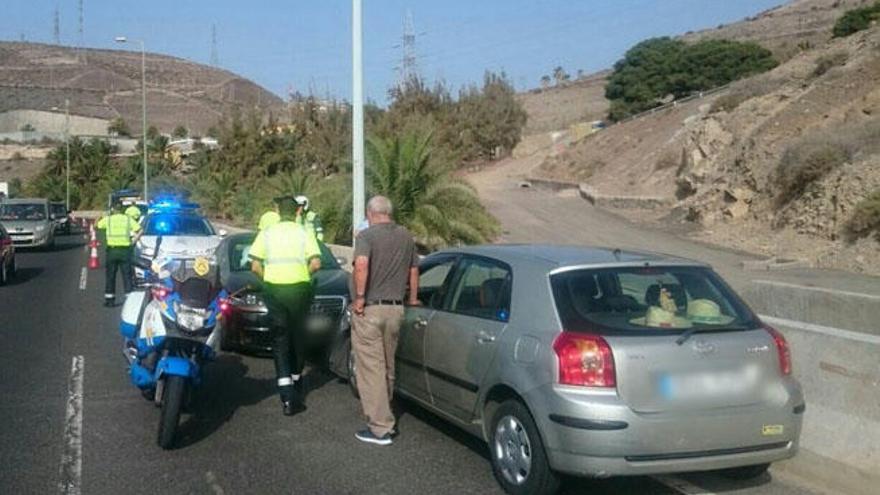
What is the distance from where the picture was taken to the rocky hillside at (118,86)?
12450 centimetres

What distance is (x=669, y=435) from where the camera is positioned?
5.91 m

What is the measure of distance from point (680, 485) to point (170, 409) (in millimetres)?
3574

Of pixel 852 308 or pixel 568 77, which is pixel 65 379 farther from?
pixel 568 77

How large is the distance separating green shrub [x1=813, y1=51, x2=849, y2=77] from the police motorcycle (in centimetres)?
3906

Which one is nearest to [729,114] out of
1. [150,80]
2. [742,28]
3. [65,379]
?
[65,379]

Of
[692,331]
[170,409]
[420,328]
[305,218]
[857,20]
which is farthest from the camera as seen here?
[857,20]

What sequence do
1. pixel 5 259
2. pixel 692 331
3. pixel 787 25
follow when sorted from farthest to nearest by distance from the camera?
pixel 787 25, pixel 5 259, pixel 692 331

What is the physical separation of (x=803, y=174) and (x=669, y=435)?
2977 cm

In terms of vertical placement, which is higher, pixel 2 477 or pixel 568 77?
pixel 568 77

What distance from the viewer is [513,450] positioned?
6410mm

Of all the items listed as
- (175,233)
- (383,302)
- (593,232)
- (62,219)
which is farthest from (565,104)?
(383,302)

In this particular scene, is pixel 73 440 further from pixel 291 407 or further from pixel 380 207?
pixel 380 207

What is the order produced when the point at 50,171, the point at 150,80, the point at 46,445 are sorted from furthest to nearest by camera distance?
the point at 150,80
the point at 50,171
the point at 46,445

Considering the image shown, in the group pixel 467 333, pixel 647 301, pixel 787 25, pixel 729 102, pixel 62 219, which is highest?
pixel 787 25
